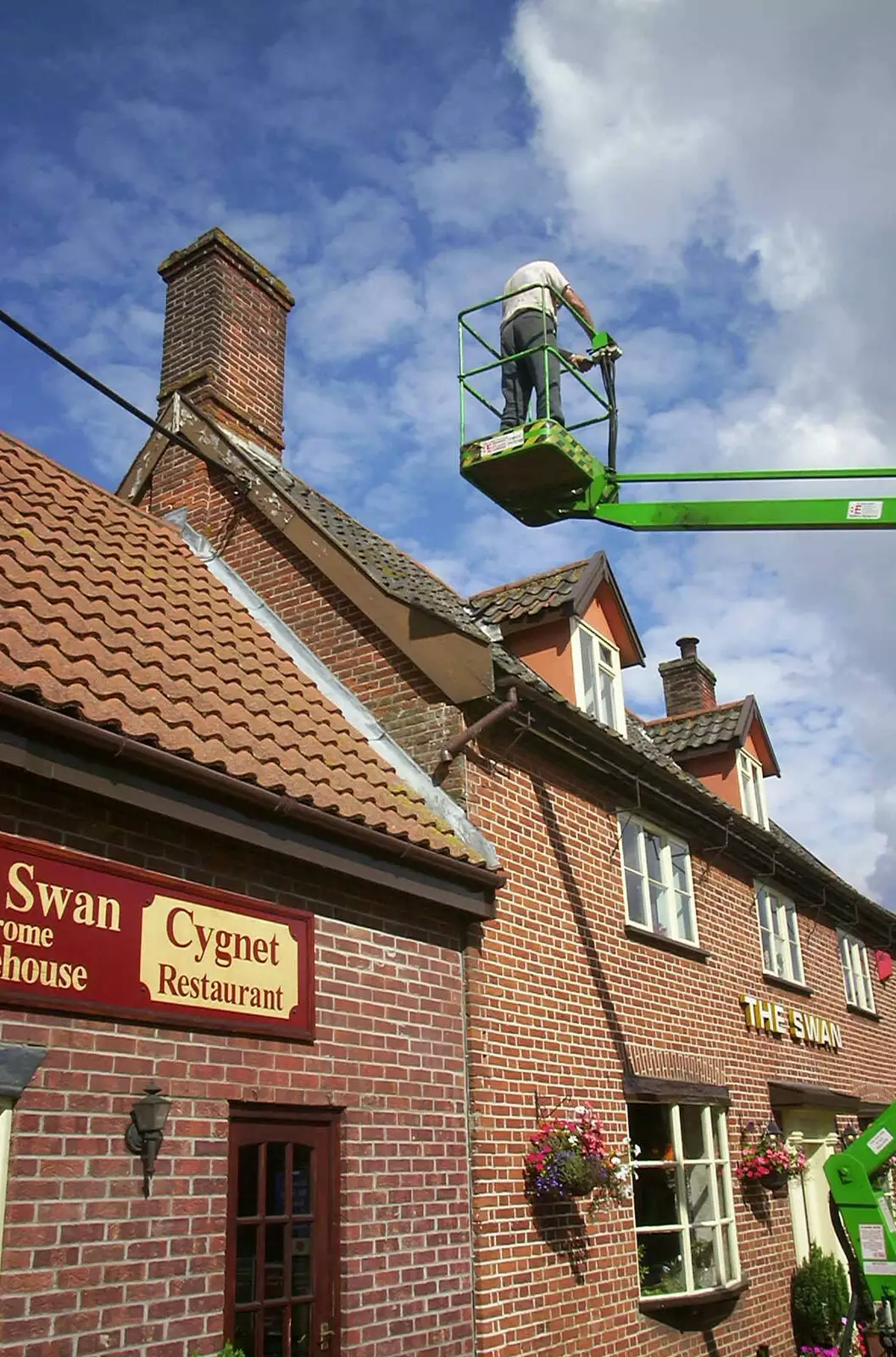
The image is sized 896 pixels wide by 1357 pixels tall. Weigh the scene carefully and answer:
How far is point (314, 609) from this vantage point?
11.1 metres

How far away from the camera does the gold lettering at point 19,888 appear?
6039mm

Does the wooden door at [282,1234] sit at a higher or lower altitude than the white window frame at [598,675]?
lower

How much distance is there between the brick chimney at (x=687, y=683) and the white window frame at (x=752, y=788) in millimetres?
3285

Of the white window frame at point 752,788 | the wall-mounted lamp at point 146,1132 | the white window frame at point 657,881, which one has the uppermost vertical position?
the white window frame at point 752,788

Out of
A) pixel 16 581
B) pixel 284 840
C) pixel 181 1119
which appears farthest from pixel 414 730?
pixel 181 1119

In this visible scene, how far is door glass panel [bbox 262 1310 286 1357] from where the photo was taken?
277 inches

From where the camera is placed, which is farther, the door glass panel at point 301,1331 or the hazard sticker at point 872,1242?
the hazard sticker at point 872,1242

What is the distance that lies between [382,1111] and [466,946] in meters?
1.58

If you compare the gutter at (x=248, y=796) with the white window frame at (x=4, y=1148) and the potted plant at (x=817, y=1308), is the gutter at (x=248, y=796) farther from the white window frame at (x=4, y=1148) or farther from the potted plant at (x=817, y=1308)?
the potted plant at (x=817, y=1308)

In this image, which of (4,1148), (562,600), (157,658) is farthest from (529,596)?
(4,1148)

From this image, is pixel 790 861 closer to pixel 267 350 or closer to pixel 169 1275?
pixel 267 350

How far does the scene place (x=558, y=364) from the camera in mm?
10234

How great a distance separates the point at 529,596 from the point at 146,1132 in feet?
24.1

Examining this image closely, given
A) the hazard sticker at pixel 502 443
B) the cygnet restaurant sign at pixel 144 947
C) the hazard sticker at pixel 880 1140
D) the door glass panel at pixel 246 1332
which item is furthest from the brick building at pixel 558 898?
the hazard sticker at pixel 880 1140
